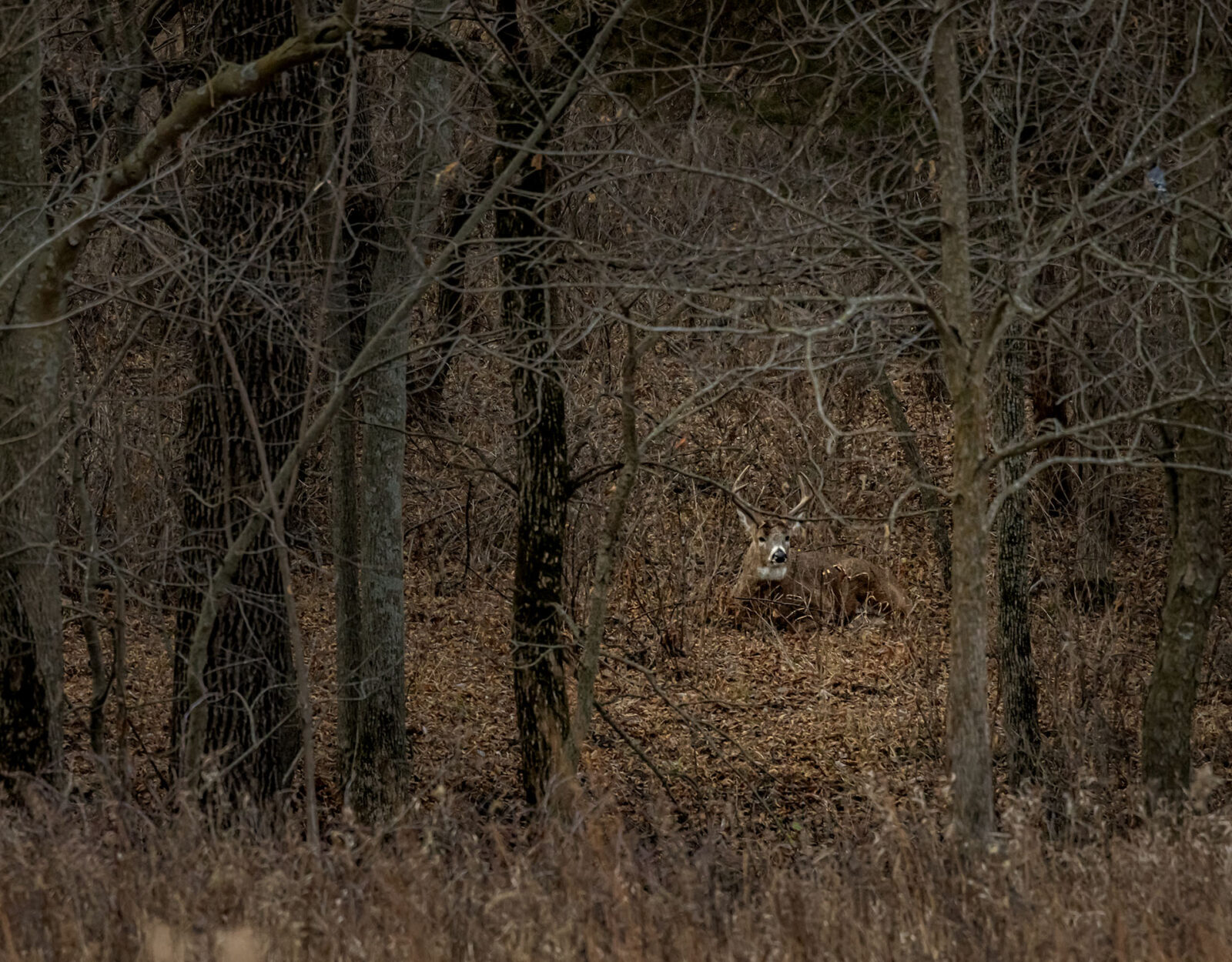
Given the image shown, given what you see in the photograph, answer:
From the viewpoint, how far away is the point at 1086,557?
12.3 m

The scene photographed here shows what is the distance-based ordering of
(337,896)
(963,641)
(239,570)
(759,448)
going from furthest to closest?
(759,448) < (239,570) < (963,641) < (337,896)

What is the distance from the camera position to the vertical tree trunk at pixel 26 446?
22.5 feet

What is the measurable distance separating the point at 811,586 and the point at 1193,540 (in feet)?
19.7

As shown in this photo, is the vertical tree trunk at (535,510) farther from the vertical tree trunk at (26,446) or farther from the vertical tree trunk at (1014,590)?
the vertical tree trunk at (1014,590)

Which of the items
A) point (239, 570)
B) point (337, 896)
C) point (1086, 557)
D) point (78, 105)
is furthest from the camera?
point (1086, 557)

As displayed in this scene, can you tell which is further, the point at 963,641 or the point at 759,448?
the point at 759,448

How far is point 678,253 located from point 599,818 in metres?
2.63

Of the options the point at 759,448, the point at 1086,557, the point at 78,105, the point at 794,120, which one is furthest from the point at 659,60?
the point at 759,448

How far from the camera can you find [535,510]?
27.5ft

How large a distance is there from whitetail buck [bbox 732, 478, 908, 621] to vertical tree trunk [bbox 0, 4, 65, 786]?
25.4 ft

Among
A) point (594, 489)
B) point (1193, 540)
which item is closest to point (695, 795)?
point (1193, 540)

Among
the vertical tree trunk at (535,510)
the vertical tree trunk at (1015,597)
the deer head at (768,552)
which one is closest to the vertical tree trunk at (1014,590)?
the vertical tree trunk at (1015,597)

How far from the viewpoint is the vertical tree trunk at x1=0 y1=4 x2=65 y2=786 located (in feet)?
22.5

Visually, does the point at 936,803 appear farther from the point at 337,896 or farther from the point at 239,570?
the point at 337,896
